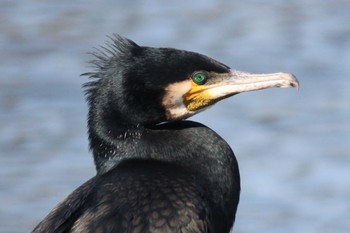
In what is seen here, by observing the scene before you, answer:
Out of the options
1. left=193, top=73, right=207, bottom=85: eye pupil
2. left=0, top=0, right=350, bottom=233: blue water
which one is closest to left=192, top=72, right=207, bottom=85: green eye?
left=193, top=73, right=207, bottom=85: eye pupil

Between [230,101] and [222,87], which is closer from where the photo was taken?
[222,87]

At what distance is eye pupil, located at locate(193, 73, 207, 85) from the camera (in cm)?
702

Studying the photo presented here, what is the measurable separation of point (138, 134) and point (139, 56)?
0.37m

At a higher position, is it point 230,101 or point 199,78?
point 230,101

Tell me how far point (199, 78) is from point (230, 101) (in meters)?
5.73

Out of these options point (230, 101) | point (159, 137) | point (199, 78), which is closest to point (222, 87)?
point (199, 78)

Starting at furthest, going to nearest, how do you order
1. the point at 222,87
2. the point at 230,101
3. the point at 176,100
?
the point at 230,101, the point at 222,87, the point at 176,100

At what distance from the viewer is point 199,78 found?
7031 millimetres

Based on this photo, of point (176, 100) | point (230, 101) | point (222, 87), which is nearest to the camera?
point (176, 100)

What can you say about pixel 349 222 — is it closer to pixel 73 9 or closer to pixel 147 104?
pixel 147 104

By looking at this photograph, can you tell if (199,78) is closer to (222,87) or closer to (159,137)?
(222,87)

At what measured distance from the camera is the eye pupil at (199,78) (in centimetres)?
702

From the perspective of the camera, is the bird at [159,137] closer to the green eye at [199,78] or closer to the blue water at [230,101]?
the green eye at [199,78]

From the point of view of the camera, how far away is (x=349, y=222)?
→ 34.4 ft
